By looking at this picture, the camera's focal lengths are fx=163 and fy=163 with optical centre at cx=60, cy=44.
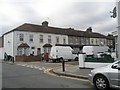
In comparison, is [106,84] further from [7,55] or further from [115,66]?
[7,55]

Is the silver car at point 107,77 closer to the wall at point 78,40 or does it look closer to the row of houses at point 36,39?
the row of houses at point 36,39

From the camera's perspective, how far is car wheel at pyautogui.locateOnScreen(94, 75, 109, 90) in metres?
7.08

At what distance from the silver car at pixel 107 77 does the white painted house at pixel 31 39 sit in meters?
28.3

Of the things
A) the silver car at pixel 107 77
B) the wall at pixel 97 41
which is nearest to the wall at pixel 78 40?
the wall at pixel 97 41

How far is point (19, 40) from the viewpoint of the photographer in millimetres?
34719

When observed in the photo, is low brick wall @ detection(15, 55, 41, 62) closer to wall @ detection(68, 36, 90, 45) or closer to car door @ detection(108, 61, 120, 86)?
wall @ detection(68, 36, 90, 45)

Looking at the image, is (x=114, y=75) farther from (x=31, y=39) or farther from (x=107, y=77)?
(x=31, y=39)

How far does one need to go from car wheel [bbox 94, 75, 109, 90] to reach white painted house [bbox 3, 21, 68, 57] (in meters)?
28.3

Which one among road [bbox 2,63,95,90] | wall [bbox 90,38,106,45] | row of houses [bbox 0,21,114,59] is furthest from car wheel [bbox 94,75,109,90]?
wall [bbox 90,38,106,45]

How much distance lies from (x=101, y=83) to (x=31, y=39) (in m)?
30.5

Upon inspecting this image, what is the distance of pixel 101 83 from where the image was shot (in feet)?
23.8

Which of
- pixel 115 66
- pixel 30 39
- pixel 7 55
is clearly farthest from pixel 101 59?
pixel 7 55

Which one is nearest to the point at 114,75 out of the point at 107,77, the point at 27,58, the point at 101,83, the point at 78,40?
the point at 107,77

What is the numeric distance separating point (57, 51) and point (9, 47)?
14.7 metres
